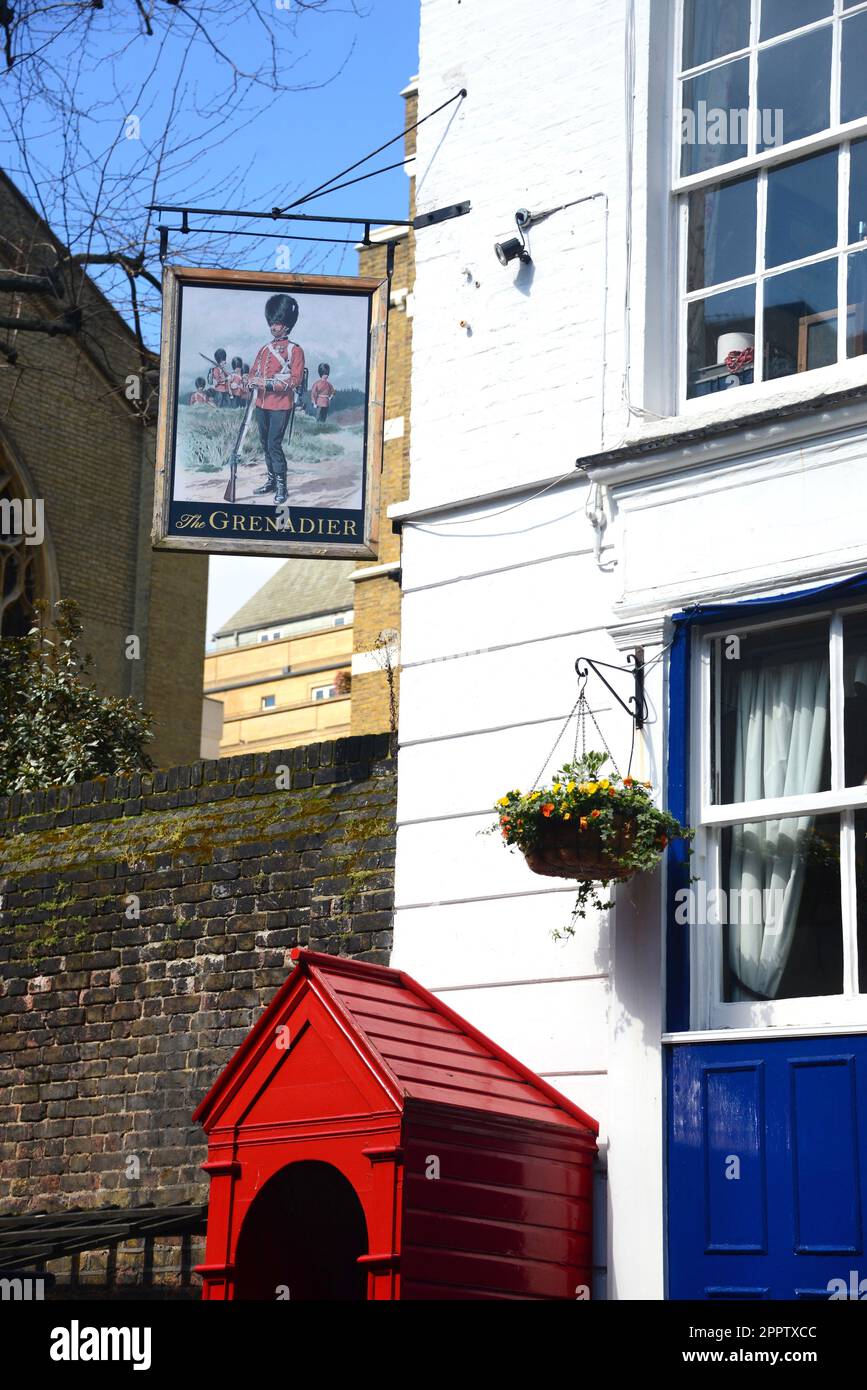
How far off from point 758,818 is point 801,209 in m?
3.21

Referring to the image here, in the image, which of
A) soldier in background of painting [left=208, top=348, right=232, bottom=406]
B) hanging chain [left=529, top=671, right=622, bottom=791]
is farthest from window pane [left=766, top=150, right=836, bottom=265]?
soldier in background of painting [left=208, top=348, right=232, bottom=406]

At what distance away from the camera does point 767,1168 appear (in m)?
7.84

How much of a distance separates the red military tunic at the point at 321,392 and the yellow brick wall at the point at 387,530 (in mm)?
17324

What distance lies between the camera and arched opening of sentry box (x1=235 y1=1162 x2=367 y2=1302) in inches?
323

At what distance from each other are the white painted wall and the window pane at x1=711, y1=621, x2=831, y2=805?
0.30 meters

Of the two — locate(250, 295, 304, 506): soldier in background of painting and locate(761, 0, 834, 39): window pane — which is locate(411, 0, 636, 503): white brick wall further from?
locate(250, 295, 304, 506): soldier in background of painting

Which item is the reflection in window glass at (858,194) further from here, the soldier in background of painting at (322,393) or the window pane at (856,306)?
the soldier in background of painting at (322,393)

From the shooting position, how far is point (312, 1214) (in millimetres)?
9188

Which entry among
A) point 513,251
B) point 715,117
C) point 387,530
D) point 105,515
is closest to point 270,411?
point 513,251

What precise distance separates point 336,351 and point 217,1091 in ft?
16.4

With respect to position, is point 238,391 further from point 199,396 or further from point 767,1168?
point 767,1168

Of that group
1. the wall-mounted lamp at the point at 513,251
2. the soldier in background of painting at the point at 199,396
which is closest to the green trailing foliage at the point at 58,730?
the soldier in background of painting at the point at 199,396
